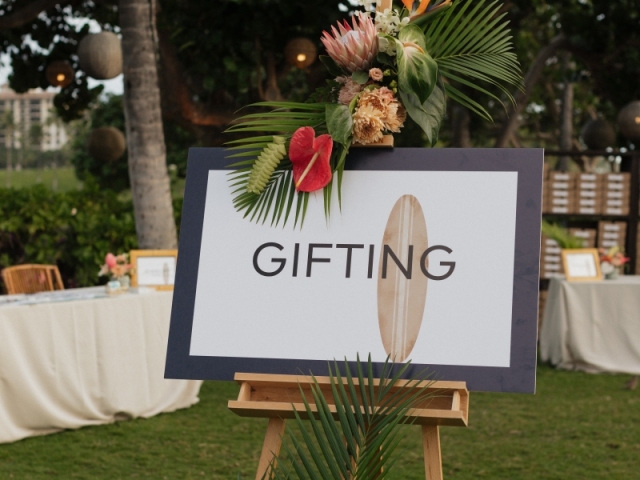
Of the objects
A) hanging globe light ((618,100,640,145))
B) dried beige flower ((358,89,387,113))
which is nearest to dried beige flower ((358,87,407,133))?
dried beige flower ((358,89,387,113))

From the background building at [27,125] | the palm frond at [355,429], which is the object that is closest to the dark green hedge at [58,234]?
the background building at [27,125]

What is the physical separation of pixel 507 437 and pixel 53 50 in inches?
253

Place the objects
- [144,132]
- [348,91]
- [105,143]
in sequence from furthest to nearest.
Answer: [105,143] < [144,132] < [348,91]

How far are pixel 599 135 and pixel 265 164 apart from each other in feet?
27.1

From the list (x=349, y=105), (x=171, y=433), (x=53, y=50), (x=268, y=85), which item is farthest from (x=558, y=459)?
(x=53, y=50)

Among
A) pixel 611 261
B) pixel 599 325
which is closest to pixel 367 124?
pixel 599 325

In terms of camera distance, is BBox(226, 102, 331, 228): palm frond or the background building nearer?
BBox(226, 102, 331, 228): palm frond

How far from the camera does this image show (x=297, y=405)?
219 cm

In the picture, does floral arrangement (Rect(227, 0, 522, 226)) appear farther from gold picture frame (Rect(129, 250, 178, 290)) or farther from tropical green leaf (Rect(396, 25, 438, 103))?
gold picture frame (Rect(129, 250, 178, 290))

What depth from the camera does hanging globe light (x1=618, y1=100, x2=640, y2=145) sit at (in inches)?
352

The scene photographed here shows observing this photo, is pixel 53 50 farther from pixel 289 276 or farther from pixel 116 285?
pixel 289 276

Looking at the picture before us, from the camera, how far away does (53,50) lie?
29.8ft

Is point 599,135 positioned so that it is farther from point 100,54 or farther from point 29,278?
point 29,278

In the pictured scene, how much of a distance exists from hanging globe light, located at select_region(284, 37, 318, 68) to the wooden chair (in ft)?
9.74
